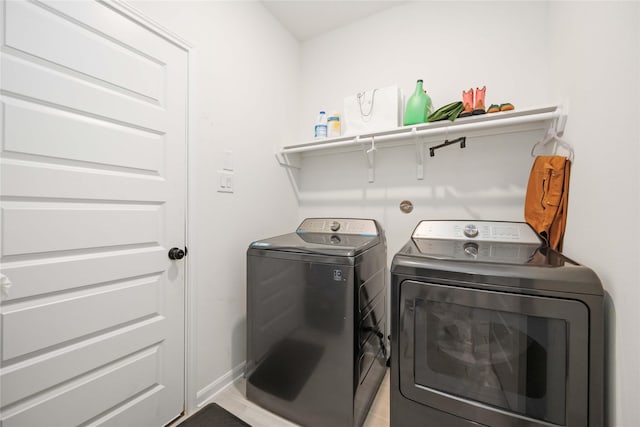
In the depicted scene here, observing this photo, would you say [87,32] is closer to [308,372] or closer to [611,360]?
[308,372]

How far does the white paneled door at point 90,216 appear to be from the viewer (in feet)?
3.00

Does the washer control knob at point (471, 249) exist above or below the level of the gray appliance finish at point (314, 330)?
above

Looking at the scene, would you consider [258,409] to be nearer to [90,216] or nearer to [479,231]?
[90,216]

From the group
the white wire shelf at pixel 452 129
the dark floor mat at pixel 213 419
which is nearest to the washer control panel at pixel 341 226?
the white wire shelf at pixel 452 129

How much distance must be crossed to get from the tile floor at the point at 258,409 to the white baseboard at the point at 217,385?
Answer: 0.03m

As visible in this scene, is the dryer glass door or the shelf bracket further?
the shelf bracket

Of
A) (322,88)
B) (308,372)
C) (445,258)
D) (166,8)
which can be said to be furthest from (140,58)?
(308,372)

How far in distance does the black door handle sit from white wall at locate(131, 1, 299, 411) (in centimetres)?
6

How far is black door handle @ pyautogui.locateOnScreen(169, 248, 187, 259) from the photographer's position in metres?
1.36

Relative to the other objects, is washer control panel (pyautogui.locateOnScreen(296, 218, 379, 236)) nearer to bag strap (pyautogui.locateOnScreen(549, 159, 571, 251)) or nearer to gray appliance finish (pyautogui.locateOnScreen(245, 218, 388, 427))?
gray appliance finish (pyautogui.locateOnScreen(245, 218, 388, 427))

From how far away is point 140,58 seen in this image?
49.3 inches

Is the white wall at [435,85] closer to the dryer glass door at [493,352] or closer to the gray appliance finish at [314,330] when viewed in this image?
the gray appliance finish at [314,330]

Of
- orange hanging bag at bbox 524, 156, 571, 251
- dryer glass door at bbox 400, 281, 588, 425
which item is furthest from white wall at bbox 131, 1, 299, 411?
orange hanging bag at bbox 524, 156, 571, 251

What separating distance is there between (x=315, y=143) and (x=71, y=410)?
6.31 feet
